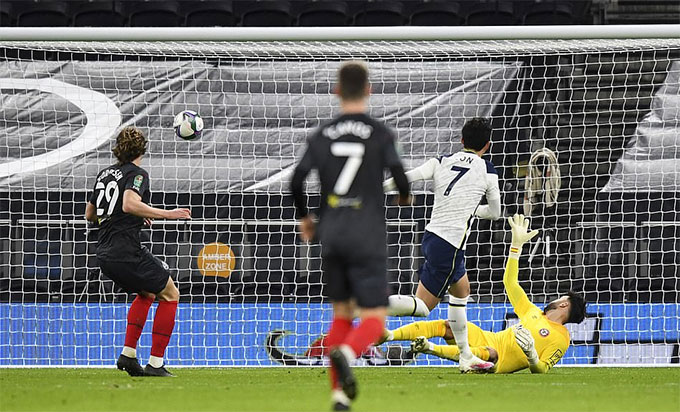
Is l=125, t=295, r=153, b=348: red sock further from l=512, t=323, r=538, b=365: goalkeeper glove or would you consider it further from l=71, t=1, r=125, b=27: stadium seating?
l=71, t=1, r=125, b=27: stadium seating

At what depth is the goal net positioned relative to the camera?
32.7 feet

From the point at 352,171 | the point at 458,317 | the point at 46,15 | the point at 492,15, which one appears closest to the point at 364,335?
the point at 352,171

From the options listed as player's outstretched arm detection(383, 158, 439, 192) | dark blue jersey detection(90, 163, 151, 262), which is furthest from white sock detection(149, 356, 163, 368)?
player's outstretched arm detection(383, 158, 439, 192)

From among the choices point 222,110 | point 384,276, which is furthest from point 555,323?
point 222,110

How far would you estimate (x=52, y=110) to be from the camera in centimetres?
1028

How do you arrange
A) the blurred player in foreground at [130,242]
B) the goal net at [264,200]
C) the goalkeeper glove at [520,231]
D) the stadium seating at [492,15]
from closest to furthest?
the blurred player in foreground at [130,242]
the goalkeeper glove at [520,231]
the goal net at [264,200]
the stadium seating at [492,15]

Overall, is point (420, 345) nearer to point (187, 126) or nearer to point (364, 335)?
point (187, 126)

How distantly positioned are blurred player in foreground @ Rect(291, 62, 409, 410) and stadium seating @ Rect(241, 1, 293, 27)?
32.5 feet

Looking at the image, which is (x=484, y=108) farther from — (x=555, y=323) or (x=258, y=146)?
(x=555, y=323)

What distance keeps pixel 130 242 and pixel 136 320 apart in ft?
2.06

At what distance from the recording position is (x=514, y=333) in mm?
7625

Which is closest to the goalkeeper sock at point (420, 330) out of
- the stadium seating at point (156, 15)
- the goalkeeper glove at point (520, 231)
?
the goalkeeper glove at point (520, 231)

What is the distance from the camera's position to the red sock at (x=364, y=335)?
4547 millimetres

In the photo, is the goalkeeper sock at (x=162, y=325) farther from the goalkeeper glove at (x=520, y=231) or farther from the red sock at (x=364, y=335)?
the red sock at (x=364, y=335)
